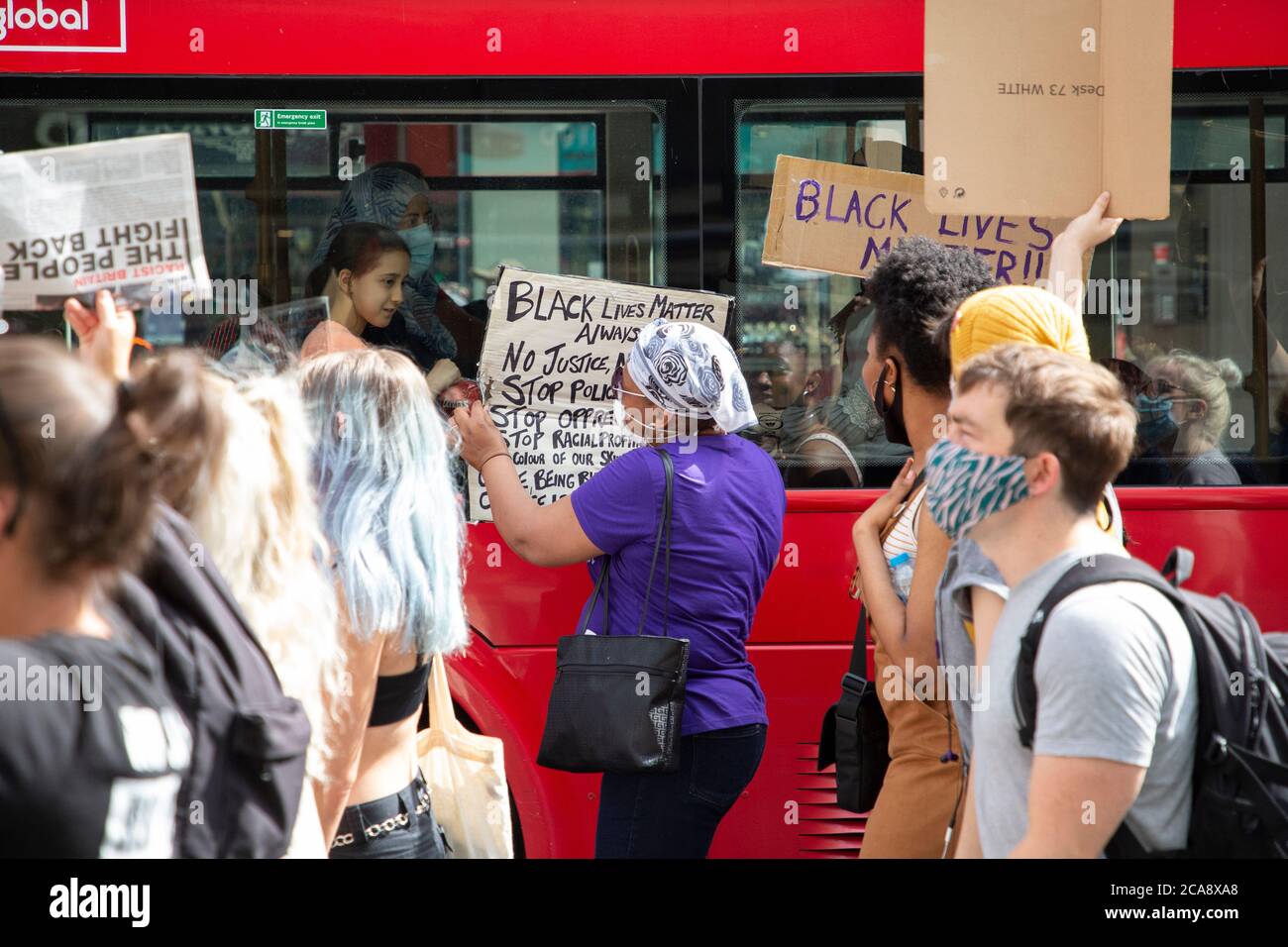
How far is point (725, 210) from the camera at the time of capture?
4250 millimetres

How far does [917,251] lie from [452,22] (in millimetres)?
1941

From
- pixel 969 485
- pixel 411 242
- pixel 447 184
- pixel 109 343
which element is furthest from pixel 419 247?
pixel 969 485

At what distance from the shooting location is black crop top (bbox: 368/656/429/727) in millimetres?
2676

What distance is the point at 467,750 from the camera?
3041mm

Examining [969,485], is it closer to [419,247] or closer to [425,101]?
[419,247]

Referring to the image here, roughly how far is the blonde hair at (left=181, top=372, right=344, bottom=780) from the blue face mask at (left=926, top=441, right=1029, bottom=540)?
1078 millimetres

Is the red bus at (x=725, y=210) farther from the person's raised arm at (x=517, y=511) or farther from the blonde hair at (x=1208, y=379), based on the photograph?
the person's raised arm at (x=517, y=511)

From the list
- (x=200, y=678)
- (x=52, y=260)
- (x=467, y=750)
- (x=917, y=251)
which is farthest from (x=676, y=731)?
(x=52, y=260)

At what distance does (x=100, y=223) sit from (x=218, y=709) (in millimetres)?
2429

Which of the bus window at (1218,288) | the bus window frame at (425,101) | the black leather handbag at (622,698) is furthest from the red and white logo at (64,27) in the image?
the bus window at (1218,288)

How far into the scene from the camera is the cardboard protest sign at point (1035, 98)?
327 cm

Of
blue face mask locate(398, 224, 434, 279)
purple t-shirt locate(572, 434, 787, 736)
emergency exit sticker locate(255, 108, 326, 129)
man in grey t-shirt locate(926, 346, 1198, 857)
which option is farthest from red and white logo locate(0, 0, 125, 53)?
man in grey t-shirt locate(926, 346, 1198, 857)

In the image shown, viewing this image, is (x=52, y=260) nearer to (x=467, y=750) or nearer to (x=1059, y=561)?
(x=467, y=750)

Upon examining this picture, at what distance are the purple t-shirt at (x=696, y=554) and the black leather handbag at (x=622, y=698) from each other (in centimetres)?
3
